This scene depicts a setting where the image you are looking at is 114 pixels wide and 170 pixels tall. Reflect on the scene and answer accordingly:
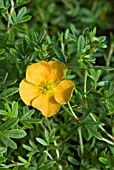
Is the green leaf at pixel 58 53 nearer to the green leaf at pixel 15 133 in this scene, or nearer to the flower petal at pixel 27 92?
the flower petal at pixel 27 92

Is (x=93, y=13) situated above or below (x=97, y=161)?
above

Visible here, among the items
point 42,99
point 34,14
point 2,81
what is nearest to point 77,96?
point 42,99

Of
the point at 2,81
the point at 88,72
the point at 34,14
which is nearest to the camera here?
the point at 2,81

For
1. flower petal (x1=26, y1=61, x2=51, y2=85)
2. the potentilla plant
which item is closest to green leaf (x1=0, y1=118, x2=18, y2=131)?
the potentilla plant

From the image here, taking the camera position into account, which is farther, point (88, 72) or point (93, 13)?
point (93, 13)

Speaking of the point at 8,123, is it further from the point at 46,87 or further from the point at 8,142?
the point at 46,87

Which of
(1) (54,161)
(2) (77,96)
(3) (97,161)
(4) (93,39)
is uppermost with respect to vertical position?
(4) (93,39)

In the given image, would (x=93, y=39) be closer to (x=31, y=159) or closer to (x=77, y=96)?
(x=77, y=96)
